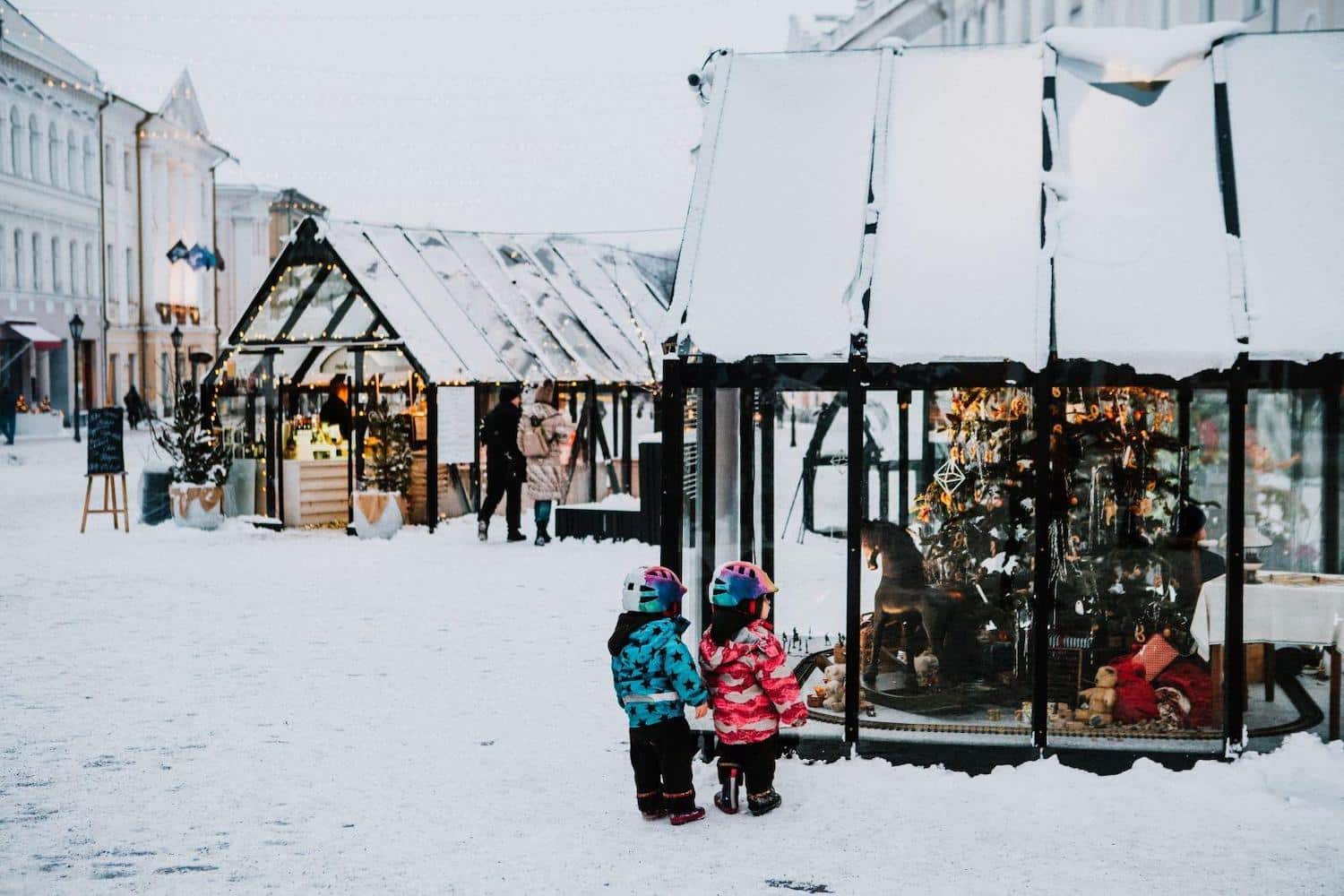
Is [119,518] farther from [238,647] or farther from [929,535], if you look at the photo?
[929,535]

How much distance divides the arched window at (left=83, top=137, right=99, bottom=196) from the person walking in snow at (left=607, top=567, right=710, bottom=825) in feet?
148

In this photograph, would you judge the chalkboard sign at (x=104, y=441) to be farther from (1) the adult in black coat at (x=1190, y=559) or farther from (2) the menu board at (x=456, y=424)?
(1) the adult in black coat at (x=1190, y=559)

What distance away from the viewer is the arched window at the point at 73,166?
4481 cm

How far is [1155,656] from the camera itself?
723cm

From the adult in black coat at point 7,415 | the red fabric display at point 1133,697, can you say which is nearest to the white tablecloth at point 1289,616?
the red fabric display at point 1133,697

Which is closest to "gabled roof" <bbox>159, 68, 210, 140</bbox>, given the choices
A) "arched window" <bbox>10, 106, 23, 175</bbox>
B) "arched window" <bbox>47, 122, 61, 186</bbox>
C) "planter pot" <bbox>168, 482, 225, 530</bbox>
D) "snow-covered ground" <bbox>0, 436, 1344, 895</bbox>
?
"arched window" <bbox>47, 122, 61, 186</bbox>

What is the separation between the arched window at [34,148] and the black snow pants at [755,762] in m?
41.7

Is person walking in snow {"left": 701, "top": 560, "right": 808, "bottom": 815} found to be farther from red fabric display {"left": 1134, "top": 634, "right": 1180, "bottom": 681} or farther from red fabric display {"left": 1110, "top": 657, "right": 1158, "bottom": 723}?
red fabric display {"left": 1134, "top": 634, "right": 1180, "bottom": 681}

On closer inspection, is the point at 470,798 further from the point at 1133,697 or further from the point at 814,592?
the point at 814,592

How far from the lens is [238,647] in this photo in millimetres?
9914

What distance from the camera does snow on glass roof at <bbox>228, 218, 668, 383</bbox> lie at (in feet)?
55.6

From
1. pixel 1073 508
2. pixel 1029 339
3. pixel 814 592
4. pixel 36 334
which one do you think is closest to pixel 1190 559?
pixel 1073 508

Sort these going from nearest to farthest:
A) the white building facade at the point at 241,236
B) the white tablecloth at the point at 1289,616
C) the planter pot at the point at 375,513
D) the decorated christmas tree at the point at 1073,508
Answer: the white tablecloth at the point at 1289,616 → the decorated christmas tree at the point at 1073,508 → the planter pot at the point at 375,513 → the white building facade at the point at 241,236

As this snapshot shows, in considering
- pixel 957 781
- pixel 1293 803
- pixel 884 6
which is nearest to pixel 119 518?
pixel 957 781
